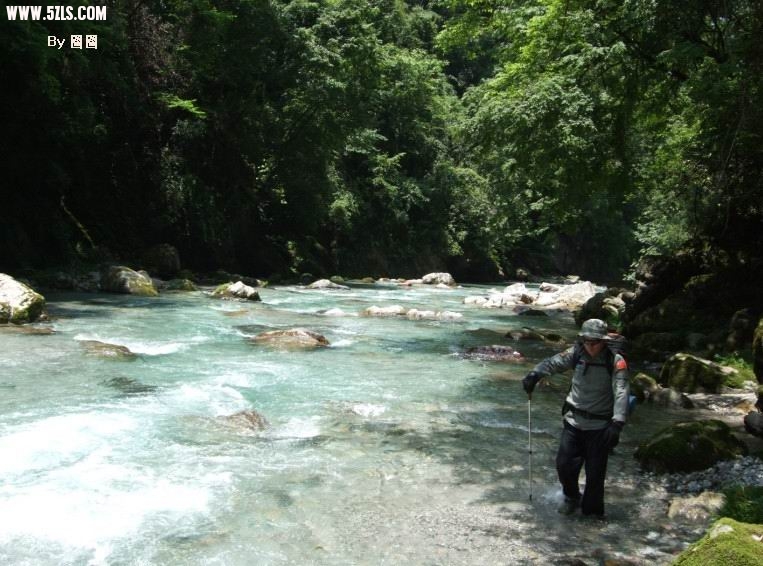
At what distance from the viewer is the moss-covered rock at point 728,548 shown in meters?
2.90

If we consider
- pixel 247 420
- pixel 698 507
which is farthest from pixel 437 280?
pixel 698 507

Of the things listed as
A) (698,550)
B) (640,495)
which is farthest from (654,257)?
(698,550)

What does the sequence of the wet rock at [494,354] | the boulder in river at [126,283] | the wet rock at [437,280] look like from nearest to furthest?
the wet rock at [494,354] < the boulder in river at [126,283] < the wet rock at [437,280]

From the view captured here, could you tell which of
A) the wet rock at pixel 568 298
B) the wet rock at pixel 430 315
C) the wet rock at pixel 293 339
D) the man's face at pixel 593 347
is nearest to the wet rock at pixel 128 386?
the wet rock at pixel 293 339

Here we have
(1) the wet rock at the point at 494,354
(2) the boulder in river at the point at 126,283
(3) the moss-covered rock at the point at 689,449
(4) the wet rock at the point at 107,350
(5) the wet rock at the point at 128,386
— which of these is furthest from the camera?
(2) the boulder in river at the point at 126,283

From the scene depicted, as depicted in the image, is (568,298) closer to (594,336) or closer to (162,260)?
(162,260)

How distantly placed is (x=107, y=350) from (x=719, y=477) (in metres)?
8.89

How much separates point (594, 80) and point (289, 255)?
23387 mm

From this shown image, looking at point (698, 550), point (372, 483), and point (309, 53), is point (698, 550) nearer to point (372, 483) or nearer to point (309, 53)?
point (372, 483)

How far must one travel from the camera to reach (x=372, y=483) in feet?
19.1

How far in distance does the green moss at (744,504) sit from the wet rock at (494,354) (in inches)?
284

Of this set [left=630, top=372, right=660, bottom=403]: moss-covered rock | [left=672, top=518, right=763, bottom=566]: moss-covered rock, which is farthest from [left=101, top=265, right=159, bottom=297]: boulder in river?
[left=672, top=518, right=763, bottom=566]: moss-covered rock

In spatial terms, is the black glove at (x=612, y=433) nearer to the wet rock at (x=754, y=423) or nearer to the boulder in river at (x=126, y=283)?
the wet rock at (x=754, y=423)

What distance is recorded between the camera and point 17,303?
13234mm
